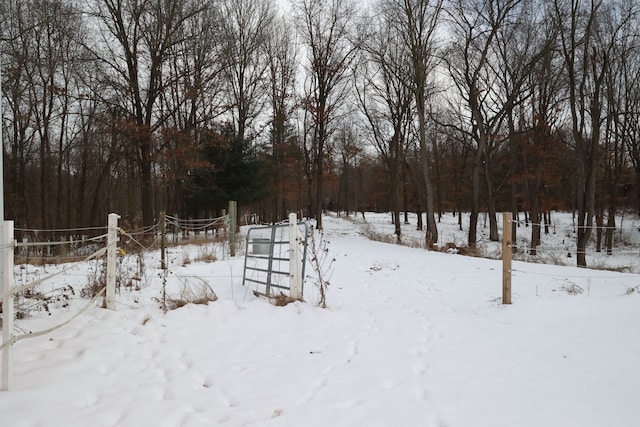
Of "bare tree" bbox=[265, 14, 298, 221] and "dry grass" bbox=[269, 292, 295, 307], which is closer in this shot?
"dry grass" bbox=[269, 292, 295, 307]

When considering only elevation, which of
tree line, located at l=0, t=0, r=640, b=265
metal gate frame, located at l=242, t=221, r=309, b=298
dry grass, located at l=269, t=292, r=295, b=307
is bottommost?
dry grass, located at l=269, t=292, r=295, b=307

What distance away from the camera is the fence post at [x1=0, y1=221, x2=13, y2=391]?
3.02 meters

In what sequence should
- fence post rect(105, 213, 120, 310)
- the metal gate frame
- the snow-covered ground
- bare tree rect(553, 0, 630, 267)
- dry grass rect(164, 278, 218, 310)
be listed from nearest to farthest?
the snow-covered ground < fence post rect(105, 213, 120, 310) < dry grass rect(164, 278, 218, 310) < the metal gate frame < bare tree rect(553, 0, 630, 267)

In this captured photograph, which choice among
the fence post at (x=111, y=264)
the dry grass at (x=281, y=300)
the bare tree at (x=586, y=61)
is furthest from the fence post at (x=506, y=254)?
the bare tree at (x=586, y=61)

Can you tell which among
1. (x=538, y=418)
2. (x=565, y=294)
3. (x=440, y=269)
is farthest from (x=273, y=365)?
(x=440, y=269)

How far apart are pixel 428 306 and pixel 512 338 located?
6.34 ft

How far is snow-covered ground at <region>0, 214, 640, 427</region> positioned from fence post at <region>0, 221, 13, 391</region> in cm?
18

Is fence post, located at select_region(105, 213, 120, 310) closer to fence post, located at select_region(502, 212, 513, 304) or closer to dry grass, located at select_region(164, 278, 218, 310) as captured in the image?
dry grass, located at select_region(164, 278, 218, 310)

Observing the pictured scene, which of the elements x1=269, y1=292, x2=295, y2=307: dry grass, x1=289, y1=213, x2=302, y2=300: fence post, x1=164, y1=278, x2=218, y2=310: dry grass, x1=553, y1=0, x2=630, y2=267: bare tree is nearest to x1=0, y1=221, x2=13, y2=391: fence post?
x1=164, y1=278, x2=218, y2=310: dry grass

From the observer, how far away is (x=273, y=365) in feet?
12.9

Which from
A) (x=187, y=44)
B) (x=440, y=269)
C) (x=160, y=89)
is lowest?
(x=440, y=269)

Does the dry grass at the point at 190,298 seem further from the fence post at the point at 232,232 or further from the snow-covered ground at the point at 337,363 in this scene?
the fence post at the point at 232,232

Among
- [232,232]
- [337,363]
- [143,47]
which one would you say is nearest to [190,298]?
[337,363]

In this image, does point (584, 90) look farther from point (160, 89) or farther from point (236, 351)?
point (236, 351)
